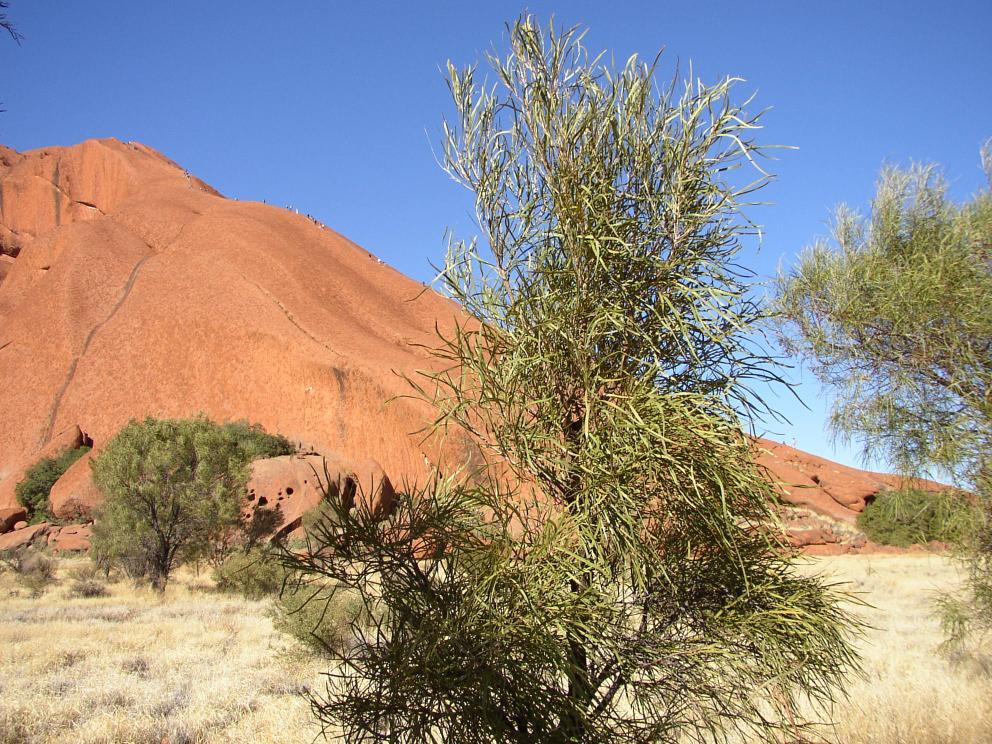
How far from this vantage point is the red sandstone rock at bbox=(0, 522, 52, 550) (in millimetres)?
22516

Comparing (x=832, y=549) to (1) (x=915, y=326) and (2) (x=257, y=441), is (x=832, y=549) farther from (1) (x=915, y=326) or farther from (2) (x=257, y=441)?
(1) (x=915, y=326)

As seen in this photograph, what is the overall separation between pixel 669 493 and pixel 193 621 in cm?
1056

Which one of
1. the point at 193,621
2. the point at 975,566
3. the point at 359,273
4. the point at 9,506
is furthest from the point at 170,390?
the point at 975,566

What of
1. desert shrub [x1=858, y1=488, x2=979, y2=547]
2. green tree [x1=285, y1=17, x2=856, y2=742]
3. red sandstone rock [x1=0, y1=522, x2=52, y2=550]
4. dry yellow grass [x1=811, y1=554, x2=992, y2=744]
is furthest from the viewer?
red sandstone rock [x1=0, y1=522, x2=52, y2=550]

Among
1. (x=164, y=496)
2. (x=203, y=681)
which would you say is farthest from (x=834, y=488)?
(x=203, y=681)

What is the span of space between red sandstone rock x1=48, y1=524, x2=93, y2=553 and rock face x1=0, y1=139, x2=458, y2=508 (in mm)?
3269

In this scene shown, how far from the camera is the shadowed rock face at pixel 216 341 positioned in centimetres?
2997

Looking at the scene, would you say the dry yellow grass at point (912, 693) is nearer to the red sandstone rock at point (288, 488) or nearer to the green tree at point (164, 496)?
the red sandstone rock at point (288, 488)

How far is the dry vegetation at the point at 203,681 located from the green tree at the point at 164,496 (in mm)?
3948

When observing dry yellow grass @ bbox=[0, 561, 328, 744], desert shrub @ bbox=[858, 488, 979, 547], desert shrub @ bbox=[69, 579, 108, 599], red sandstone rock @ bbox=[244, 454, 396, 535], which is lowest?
desert shrub @ bbox=[69, 579, 108, 599]

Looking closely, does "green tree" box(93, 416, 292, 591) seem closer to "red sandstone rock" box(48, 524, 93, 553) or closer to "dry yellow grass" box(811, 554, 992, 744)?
"red sandstone rock" box(48, 524, 93, 553)

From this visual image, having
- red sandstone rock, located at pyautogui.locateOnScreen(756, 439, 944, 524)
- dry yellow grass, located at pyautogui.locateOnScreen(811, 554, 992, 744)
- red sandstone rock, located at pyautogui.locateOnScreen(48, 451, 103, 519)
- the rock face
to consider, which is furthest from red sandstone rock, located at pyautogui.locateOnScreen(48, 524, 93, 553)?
red sandstone rock, located at pyautogui.locateOnScreen(756, 439, 944, 524)

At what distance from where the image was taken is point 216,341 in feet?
109

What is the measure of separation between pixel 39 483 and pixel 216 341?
968cm
